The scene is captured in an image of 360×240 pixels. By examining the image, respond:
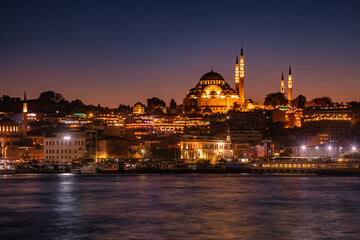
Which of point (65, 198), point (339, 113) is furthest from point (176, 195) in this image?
point (339, 113)

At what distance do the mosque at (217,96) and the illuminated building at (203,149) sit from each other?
37.8 m

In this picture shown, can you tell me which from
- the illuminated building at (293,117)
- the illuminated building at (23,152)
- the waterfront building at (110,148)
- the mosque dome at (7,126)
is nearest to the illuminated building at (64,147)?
the waterfront building at (110,148)

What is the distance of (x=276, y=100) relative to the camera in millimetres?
136750

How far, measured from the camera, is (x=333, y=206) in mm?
32656

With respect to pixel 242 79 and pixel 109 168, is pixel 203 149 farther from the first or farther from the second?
pixel 242 79

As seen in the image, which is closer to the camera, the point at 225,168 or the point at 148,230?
the point at 148,230

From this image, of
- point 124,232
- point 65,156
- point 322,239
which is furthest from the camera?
point 65,156

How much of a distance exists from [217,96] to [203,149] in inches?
1916

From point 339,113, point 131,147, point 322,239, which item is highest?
point 339,113

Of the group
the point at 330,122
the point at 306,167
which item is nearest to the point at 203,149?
the point at 306,167

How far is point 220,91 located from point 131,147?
50805 millimetres

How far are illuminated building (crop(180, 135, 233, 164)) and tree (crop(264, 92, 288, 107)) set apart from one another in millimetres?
45435

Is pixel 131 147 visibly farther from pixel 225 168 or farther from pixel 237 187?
pixel 237 187

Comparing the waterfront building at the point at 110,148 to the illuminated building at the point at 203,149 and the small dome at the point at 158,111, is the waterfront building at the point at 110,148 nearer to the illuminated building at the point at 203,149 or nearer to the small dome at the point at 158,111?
the illuminated building at the point at 203,149
